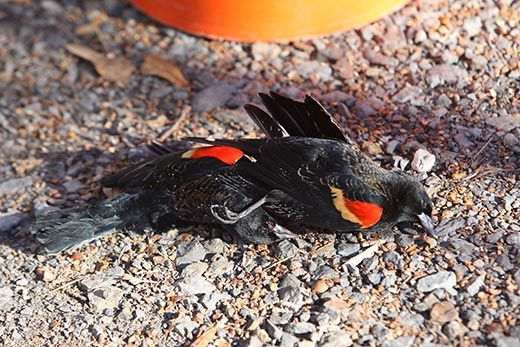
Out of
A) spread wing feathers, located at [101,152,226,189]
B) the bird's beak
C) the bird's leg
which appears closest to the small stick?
spread wing feathers, located at [101,152,226,189]

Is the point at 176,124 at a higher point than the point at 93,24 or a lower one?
lower

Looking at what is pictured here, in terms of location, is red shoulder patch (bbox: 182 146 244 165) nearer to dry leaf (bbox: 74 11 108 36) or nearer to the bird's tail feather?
the bird's tail feather

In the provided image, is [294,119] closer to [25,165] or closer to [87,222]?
[87,222]

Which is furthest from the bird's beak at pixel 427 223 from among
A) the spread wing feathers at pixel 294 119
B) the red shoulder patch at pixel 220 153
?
the red shoulder patch at pixel 220 153

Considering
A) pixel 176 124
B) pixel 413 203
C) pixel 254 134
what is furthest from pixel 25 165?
pixel 413 203

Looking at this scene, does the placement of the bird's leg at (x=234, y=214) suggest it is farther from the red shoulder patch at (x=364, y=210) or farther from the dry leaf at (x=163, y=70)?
the dry leaf at (x=163, y=70)

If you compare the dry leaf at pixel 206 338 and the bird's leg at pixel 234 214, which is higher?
the bird's leg at pixel 234 214

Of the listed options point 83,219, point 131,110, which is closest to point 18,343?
A: point 83,219
